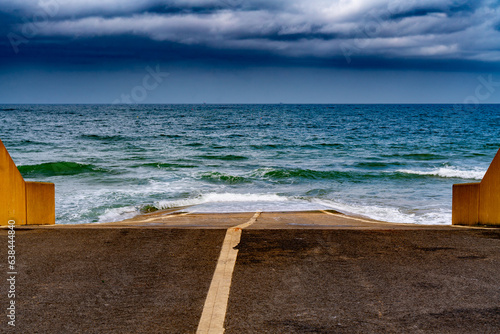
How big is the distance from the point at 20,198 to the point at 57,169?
15.3m

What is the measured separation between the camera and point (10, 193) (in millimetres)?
6102

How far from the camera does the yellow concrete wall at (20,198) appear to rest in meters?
5.99

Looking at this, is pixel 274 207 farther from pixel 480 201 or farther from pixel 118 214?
pixel 480 201

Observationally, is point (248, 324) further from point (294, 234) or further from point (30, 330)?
point (294, 234)

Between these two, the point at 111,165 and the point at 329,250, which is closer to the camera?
the point at 329,250

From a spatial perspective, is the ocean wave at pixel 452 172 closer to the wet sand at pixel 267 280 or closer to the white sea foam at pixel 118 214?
the white sea foam at pixel 118 214

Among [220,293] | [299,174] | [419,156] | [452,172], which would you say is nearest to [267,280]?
[220,293]

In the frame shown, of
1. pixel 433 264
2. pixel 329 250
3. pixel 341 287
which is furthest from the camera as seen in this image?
pixel 329 250

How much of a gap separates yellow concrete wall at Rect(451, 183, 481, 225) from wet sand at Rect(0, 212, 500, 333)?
2.21 feet

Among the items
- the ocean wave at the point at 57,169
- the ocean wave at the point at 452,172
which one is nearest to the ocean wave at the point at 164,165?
the ocean wave at the point at 57,169

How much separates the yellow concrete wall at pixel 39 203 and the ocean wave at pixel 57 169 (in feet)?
44.3

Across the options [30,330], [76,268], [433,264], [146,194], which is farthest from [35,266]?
[146,194]

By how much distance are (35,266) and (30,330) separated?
4.55ft

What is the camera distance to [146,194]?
14.7 meters
